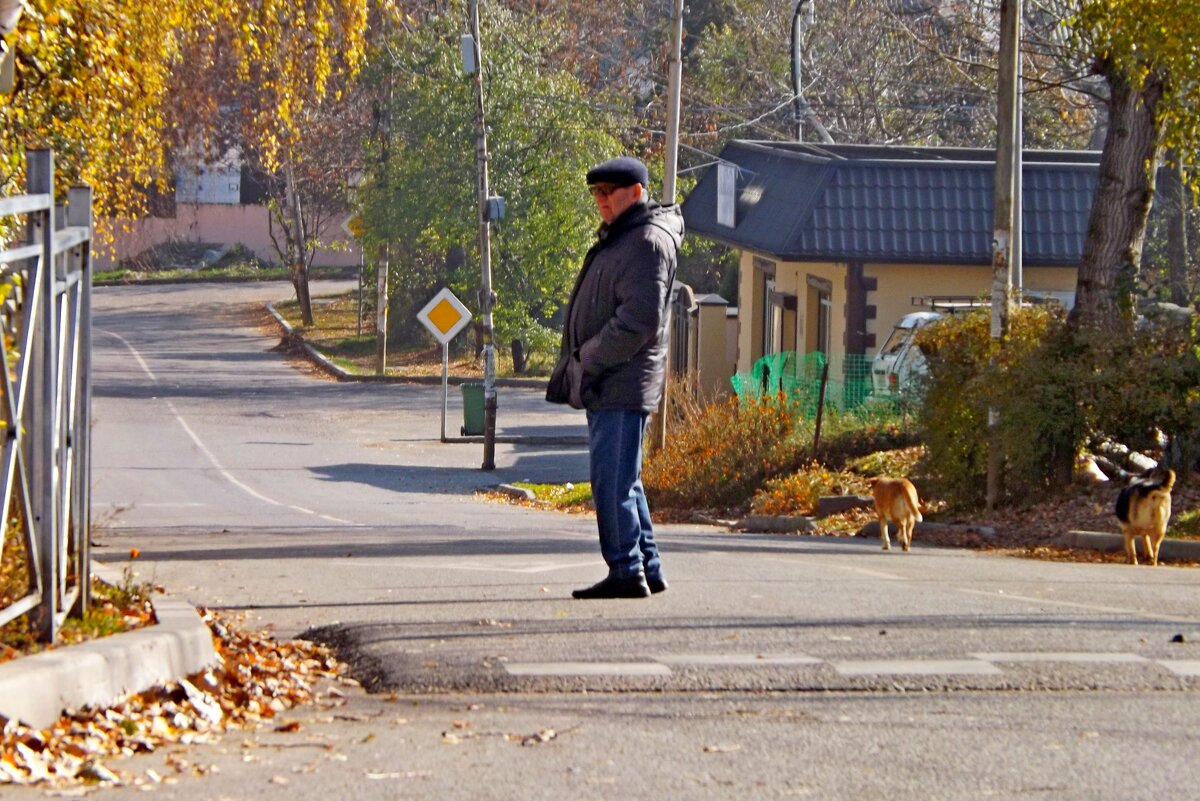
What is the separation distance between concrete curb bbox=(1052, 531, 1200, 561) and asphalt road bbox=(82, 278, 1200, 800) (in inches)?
72.5

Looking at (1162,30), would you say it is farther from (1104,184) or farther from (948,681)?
(948,681)

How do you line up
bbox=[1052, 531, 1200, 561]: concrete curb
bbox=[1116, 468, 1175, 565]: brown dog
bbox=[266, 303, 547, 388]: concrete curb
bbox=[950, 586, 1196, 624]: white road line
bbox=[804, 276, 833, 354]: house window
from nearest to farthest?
bbox=[950, 586, 1196, 624]: white road line, bbox=[1116, 468, 1175, 565]: brown dog, bbox=[1052, 531, 1200, 561]: concrete curb, bbox=[804, 276, 833, 354]: house window, bbox=[266, 303, 547, 388]: concrete curb

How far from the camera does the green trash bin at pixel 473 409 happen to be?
3133 centimetres

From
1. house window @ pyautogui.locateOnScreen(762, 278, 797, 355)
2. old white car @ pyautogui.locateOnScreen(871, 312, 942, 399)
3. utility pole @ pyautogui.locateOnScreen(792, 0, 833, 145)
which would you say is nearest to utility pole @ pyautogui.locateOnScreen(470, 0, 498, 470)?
house window @ pyautogui.locateOnScreen(762, 278, 797, 355)

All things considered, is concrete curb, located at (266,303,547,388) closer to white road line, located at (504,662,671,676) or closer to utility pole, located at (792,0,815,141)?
utility pole, located at (792,0,815,141)

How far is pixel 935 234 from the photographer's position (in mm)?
24844

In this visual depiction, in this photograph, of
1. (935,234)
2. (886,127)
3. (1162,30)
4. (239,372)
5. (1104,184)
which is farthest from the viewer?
(239,372)

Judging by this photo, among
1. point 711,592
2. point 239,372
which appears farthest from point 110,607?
point 239,372

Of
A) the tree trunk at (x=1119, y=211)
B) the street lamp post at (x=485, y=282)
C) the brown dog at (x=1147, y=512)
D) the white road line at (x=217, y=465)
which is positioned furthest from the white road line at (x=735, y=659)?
the street lamp post at (x=485, y=282)

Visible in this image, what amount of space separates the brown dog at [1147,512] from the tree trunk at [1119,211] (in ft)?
12.4

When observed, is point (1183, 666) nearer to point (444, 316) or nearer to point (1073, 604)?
point (1073, 604)

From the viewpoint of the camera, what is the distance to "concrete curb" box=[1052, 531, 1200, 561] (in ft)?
42.4

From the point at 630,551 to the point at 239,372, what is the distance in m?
36.7

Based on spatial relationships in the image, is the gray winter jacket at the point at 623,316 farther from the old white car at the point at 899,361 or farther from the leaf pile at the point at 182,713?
the old white car at the point at 899,361
